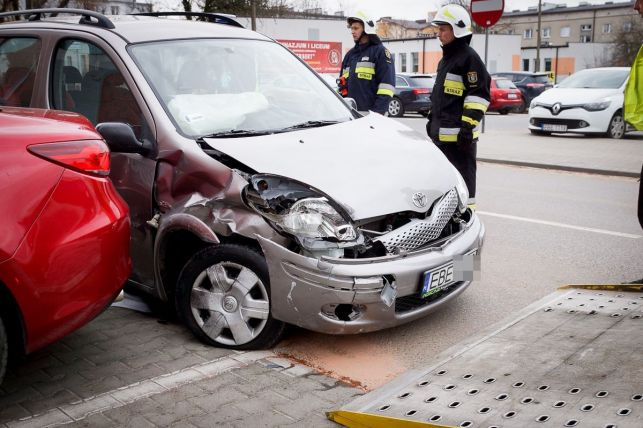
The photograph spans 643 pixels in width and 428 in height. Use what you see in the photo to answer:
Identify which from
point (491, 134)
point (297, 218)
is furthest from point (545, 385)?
point (491, 134)

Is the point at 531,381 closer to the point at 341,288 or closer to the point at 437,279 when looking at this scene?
the point at 437,279

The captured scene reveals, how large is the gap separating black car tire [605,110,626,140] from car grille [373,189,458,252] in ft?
41.7

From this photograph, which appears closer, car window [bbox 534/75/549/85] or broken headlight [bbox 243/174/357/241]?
broken headlight [bbox 243/174/357/241]

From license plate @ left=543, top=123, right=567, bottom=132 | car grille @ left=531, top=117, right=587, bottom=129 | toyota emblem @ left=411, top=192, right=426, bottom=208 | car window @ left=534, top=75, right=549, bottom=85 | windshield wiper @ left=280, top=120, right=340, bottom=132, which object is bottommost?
license plate @ left=543, top=123, right=567, bottom=132

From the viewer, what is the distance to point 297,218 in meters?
3.79

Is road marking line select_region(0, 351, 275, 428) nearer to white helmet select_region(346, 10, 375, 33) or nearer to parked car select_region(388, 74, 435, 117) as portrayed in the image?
white helmet select_region(346, 10, 375, 33)

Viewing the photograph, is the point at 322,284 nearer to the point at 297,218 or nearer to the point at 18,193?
the point at 297,218

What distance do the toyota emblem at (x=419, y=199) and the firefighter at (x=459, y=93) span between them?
7.54ft

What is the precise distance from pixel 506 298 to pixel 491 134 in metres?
12.7

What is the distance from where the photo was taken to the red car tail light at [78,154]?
3.16m

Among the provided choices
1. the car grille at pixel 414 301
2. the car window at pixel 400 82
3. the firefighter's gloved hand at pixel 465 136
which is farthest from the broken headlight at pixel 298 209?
the car window at pixel 400 82

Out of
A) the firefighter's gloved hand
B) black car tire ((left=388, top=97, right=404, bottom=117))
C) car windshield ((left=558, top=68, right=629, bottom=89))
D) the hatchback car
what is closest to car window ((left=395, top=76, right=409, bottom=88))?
black car tire ((left=388, top=97, right=404, bottom=117))

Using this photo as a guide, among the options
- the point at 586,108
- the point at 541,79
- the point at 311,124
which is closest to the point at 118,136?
the point at 311,124

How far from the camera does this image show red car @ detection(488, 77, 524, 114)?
26875 millimetres
